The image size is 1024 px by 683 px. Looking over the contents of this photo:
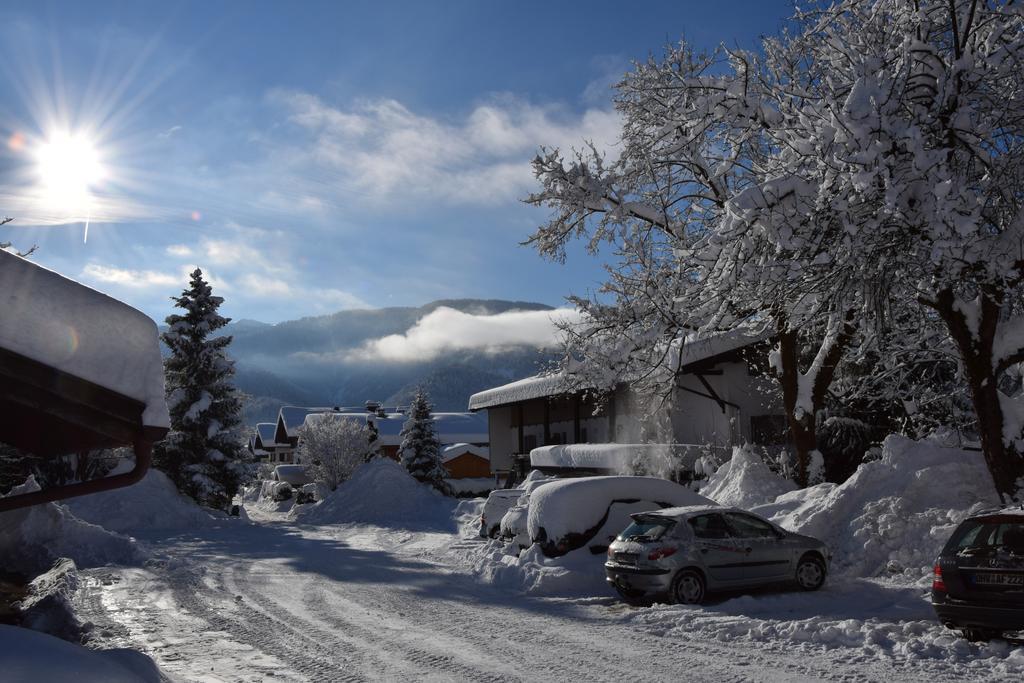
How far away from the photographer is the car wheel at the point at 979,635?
9.26 m

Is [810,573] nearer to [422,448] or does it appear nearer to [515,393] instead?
[515,393]

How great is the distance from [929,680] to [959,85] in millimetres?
8206

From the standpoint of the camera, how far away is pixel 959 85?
11.6 metres

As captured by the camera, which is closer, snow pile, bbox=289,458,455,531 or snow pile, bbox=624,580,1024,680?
snow pile, bbox=624,580,1024,680

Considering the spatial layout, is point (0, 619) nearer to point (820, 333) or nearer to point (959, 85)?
point (959, 85)

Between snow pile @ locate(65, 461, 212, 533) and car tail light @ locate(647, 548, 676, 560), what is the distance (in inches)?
1010

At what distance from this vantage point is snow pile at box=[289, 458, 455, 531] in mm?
36000

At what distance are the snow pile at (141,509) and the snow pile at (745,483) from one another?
22232 millimetres

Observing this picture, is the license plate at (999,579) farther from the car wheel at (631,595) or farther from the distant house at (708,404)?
the distant house at (708,404)

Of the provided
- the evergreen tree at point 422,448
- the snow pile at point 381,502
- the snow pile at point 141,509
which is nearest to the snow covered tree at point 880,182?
the snow pile at point 381,502

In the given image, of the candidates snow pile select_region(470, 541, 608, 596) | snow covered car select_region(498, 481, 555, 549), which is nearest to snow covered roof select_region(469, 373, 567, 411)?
snow covered car select_region(498, 481, 555, 549)

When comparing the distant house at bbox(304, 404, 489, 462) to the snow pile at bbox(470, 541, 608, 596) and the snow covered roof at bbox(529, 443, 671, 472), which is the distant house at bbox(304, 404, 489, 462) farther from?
the snow pile at bbox(470, 541, 608, 596)

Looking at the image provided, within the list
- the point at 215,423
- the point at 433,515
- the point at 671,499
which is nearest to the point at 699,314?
the point at 671,499

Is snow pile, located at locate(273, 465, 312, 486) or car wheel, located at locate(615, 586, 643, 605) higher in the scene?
snow pile, located at locate(273, 465, 312, 486)
